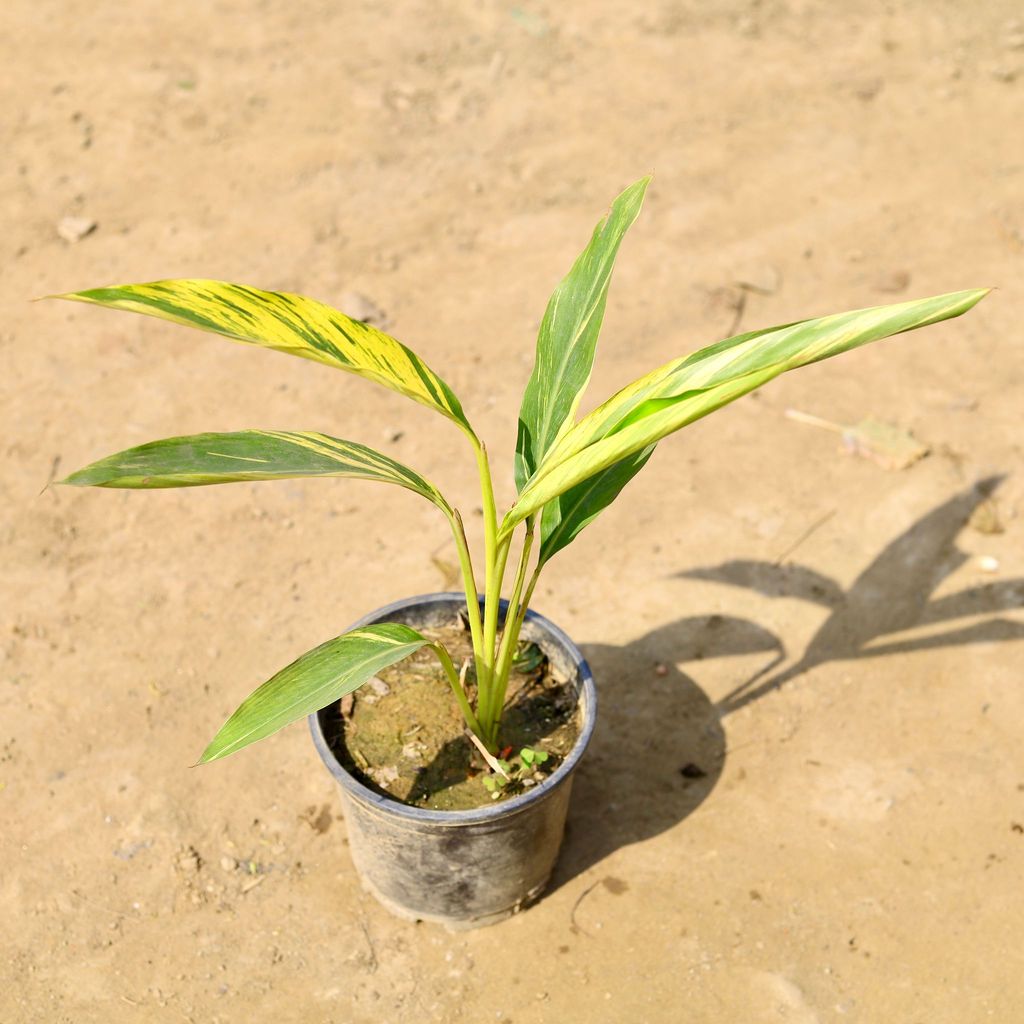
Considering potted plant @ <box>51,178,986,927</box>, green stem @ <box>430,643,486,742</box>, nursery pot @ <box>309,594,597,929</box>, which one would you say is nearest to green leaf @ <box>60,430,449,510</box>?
potted plant @ <box>51,178,986,927</box>

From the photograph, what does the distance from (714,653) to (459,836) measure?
90cm

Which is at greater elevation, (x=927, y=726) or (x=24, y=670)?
(x=927, y=726)

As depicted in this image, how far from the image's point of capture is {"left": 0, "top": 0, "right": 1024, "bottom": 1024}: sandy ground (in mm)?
2033

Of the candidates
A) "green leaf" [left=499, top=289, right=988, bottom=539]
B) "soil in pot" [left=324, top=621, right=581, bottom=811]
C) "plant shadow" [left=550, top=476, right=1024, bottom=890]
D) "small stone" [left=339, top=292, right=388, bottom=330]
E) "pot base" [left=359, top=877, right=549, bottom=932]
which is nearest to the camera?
"green leaf" [left=499, top=289, right=988, bottom=539]

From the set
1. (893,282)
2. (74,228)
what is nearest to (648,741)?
(893,282)

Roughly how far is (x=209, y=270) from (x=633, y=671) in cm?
180

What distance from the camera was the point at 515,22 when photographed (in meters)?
4.39

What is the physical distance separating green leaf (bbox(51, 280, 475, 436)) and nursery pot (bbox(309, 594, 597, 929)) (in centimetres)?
54

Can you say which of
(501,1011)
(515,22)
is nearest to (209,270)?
(515,22)

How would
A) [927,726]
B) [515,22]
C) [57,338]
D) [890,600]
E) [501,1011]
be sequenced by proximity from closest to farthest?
[501,1011] < [927,726] < [890,600] < [57,338] < [515,22]

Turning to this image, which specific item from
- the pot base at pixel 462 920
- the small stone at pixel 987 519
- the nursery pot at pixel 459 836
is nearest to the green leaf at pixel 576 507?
the nursery pot at pixel 459 836

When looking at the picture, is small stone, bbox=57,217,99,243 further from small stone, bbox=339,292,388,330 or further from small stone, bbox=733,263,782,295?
small stone, bbox=733,263,782,295

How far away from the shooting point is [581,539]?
2.74 meters

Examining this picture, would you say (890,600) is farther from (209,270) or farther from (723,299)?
(209,270)
